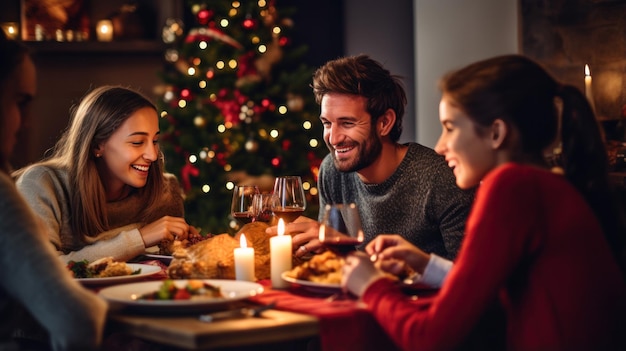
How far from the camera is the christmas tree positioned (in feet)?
18.3

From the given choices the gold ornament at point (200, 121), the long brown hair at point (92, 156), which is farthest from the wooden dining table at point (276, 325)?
the gold ornament at point (200, 121)

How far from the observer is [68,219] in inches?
114

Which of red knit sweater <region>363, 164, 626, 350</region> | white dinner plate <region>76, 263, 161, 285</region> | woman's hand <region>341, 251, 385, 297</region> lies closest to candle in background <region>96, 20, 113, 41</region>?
white dinner plate <region>76, 263, 161, 285</region>

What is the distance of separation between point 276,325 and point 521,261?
51 cm

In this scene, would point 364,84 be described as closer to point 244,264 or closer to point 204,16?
point 244,264

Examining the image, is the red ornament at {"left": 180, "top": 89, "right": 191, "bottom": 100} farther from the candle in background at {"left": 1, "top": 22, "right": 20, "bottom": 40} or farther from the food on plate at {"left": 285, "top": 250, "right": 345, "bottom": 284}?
the food on plate at {"left": 285, "top": 250, "right": 345, "bottom": 284}

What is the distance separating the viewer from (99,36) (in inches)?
235

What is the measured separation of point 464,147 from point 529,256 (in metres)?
0.32

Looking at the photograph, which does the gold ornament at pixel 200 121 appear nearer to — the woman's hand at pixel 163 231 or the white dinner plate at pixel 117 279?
the woman's hand at pixel 163 231

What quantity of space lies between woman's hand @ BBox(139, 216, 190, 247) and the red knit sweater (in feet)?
3.93

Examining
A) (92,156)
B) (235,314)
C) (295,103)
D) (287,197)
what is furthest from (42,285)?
(295,103)

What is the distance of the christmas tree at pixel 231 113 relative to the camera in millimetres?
5590

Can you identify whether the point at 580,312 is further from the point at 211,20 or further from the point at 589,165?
the point at 211,20

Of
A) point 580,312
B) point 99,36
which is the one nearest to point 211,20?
point 99,36
